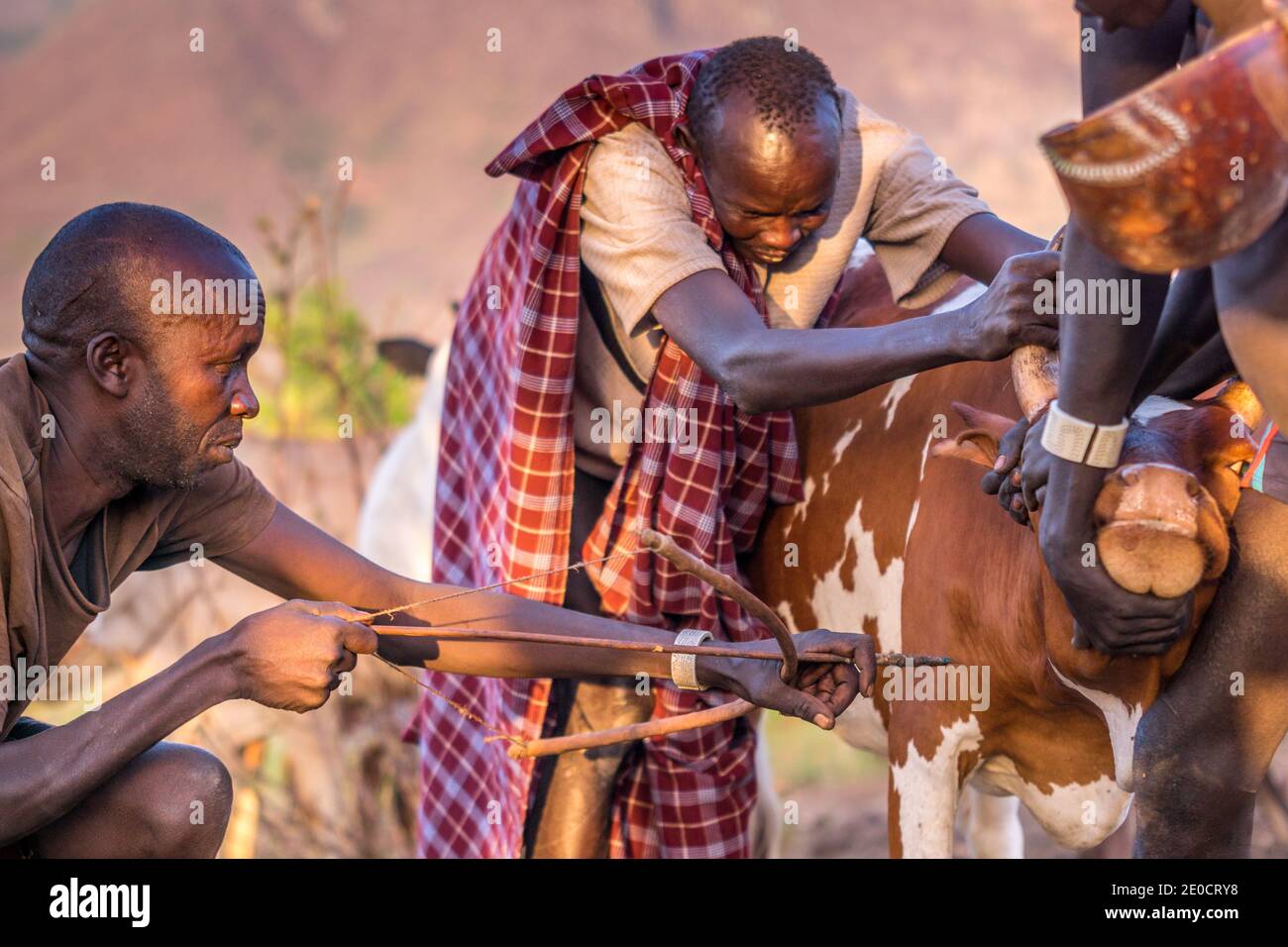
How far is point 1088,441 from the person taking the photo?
2.31m

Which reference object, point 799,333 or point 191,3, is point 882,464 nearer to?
point 799,333

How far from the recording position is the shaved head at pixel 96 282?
2.60m

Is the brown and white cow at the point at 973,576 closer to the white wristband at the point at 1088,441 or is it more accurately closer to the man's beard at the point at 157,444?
the white wristband at the point at 1088,441

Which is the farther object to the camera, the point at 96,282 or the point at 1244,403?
the point at 96,282

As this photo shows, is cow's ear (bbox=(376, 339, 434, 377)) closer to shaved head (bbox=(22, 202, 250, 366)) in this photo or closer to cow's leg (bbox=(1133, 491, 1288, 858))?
shaved head (bbox=(22, 202, 250, 366))

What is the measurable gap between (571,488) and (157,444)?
1.08 m

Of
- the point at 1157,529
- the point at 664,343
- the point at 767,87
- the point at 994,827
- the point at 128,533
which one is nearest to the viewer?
the point at 1157,529

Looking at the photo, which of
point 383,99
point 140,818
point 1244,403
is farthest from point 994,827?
point 383,99

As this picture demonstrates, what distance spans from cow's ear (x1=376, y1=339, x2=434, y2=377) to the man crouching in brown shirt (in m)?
3.99

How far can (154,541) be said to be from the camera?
290 cm

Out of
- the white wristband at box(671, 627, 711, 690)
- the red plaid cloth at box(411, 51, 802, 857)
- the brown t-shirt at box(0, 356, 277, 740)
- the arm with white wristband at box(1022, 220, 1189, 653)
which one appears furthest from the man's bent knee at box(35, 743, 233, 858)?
the arm with white wristband at box(1022, 220, 1189, 653)

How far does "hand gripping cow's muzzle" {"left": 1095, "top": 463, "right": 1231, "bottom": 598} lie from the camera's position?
2.27m

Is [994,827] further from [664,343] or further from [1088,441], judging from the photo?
[1088,441]

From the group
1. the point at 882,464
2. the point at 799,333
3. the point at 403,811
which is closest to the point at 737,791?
Answer: the point at 882,464
